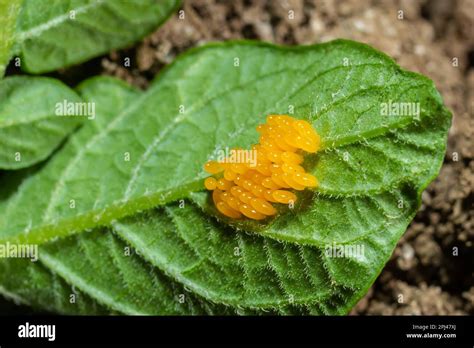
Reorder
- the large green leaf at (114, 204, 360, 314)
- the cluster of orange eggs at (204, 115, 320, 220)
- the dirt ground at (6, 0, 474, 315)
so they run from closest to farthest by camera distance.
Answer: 1. the cluster of orange eggs at (204, 115, 320, 220)
2. the large green leaf at (114, 204, 360, 314)
3. the dirt ground at (6, 0, 474, 315)

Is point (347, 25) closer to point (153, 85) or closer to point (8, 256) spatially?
point (153, 85)

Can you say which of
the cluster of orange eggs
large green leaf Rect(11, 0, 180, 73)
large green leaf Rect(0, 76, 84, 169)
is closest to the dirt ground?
large green leaf Rect(11, 0, 180, 73)

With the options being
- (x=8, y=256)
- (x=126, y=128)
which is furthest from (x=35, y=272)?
(x=126, y=128)

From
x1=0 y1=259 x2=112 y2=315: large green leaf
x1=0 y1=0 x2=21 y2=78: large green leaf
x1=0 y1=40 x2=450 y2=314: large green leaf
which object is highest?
x1=0 y1=0 x2=21 y2=78: large green leaf

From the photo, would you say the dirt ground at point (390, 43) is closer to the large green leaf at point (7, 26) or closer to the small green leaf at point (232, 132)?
the small green leaf at point (232, 132)

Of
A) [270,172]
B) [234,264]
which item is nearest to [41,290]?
[234,264]

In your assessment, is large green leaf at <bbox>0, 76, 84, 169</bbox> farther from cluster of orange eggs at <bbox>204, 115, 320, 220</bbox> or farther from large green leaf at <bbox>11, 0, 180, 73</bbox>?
cluster of orange eggs at <bbox>204, 115, 320, 220</bbox>

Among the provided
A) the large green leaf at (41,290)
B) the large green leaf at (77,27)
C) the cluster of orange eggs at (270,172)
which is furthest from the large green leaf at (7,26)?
the cluster of orange eggs at (270,172)
